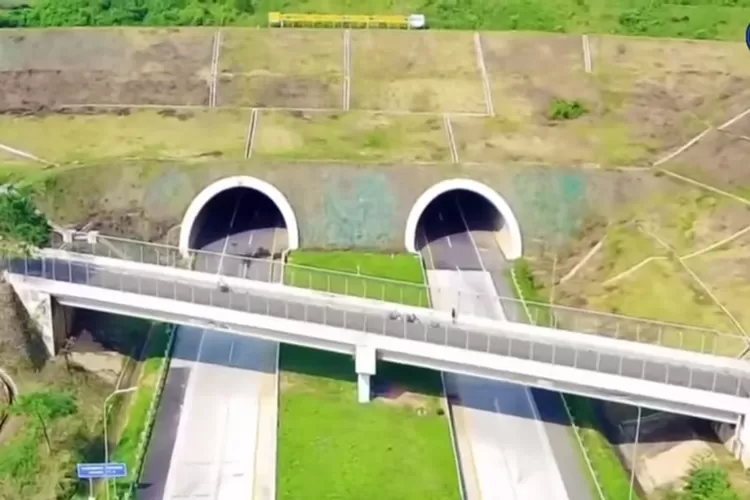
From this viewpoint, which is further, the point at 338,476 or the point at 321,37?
the point at 321,37

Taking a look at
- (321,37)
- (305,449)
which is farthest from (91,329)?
(321,37)

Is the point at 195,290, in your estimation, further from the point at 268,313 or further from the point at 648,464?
the point at 648,464

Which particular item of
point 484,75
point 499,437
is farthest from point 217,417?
point 484,75

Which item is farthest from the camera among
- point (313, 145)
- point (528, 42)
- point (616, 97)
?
point (528, 42)

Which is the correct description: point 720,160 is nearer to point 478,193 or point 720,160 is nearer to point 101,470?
point 478,193

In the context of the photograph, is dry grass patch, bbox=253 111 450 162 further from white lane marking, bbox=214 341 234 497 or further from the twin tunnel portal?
white lane marking, bbox=214 341 234 497

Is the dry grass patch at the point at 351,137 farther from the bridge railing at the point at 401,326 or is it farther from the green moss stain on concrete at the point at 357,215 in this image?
the bridge railing at the point at 401,326

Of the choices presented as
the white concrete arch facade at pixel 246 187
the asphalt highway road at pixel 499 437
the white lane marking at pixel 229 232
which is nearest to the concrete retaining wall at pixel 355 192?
the white concrete arch facade at pixel 246 187

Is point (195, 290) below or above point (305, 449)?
above
